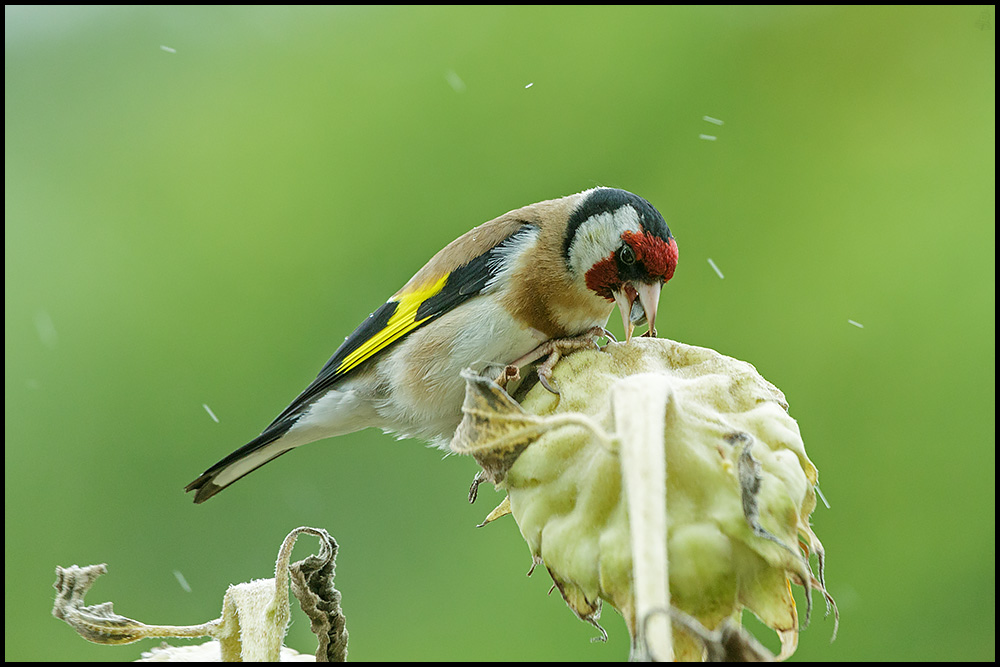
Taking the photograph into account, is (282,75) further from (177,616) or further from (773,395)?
(773,395)

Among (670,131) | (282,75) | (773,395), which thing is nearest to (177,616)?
(282,75)

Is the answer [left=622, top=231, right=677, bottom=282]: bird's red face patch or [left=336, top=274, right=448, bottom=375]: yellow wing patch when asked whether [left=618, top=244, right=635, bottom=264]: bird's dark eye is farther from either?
[left=336, top=274, right=448, bottom=375]: yellow wing patch

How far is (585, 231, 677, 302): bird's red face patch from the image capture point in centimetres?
221

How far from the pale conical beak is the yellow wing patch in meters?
0.59

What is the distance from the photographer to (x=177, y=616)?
5273 millimetres

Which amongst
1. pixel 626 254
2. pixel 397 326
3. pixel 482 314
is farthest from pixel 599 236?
pixel 397 326

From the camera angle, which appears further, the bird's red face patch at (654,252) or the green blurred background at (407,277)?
the green blurred background at (407,277)

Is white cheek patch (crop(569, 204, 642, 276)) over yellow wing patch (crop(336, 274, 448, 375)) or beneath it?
over

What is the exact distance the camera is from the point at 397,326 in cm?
269

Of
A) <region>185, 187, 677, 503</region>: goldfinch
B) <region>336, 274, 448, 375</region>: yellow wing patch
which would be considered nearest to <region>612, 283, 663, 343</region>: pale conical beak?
<region>185, 187, 677, 503</region>: goldfinch

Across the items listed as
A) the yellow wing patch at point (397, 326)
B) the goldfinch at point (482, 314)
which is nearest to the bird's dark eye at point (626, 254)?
the goldfinch at point (482, 314)

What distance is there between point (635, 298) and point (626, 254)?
11cm

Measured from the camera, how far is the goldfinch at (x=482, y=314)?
228 centimetres

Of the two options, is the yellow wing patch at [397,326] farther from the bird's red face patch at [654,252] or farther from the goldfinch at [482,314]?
the bird's red face patch at [654,252]
